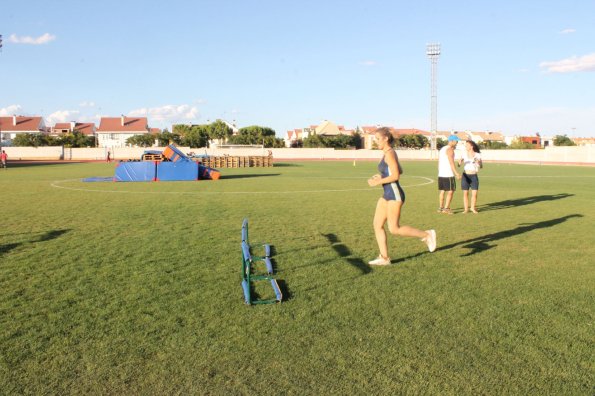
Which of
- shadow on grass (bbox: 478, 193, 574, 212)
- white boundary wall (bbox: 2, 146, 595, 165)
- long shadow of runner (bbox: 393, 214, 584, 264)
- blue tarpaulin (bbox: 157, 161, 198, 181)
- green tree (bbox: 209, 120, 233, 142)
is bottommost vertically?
long shadow of runner (bbox: 393, 214, 584, 264)

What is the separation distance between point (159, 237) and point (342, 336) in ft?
19.4

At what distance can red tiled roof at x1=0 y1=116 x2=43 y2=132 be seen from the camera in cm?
12081

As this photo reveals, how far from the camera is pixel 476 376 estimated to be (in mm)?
3854

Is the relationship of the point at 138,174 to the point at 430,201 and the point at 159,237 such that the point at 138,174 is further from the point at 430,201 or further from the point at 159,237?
the point at 159,237

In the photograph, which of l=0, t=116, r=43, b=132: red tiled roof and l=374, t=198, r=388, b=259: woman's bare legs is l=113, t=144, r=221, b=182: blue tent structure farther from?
l=0, t=116, r=43, b=132: red tiled roof

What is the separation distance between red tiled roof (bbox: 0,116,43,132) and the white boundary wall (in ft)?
192

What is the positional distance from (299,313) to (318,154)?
2853 inches

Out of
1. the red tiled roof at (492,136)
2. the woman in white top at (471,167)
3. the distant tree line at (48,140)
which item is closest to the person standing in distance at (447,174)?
the woman in white top at (471,167)

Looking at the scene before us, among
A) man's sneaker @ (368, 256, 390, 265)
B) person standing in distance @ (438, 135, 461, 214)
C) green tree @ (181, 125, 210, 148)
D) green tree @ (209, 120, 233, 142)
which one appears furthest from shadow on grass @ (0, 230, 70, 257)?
green tree @ (209, 120, 233, 142)

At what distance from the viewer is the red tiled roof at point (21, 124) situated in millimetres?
120812

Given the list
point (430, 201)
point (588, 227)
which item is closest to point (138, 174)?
point (430, 201)

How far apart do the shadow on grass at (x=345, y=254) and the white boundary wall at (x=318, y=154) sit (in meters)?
56.1

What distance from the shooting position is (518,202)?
1644 cm

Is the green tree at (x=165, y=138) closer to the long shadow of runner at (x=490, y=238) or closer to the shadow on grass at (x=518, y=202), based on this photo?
the shadow on grass at (x=518, y=202)
